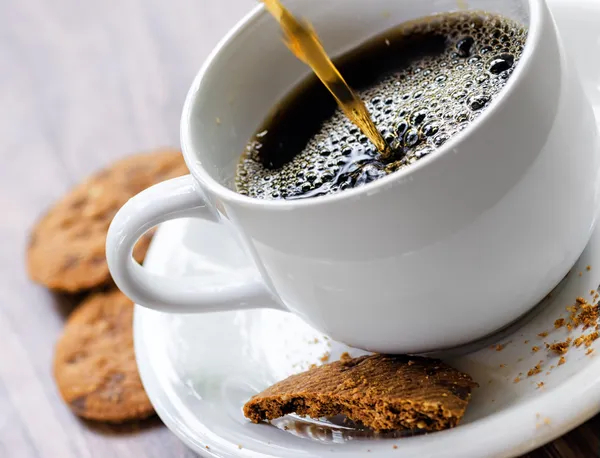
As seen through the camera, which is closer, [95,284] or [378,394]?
[378,394]

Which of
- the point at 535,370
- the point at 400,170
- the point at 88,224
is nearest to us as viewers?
the point at 400,170

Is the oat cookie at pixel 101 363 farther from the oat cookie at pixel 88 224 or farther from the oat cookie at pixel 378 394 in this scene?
the oat cookie at pixel 378 394

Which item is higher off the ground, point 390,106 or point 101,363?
point 390,106

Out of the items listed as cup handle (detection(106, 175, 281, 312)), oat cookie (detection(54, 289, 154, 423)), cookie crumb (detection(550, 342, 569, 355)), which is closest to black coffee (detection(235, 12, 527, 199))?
cup handle (detection(106, 175, 281, 312))

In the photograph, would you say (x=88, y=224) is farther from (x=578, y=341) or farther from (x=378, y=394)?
(x=578, y=341)

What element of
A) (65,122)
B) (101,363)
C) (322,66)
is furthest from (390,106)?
(65,122)

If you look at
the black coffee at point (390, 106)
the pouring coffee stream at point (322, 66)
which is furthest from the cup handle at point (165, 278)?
the pouring coffee stream at point (322, 66)

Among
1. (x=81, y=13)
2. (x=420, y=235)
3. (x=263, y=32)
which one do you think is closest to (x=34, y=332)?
(x=263, y=32)
